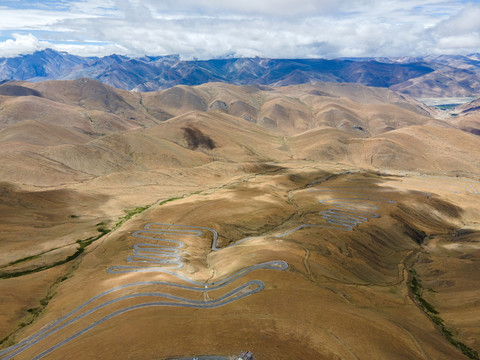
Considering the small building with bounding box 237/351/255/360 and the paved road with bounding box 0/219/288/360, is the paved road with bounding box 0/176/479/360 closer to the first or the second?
the paved road with bounding box 0/219/288/360

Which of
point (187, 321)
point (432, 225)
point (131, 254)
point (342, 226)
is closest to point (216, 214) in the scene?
point (131, 254)

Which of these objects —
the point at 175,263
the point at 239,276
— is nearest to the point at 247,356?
the point at 239,276

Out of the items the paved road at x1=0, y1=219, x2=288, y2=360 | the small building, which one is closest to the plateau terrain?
the paved road at x1=0, y1=219, x2=288, y2=360

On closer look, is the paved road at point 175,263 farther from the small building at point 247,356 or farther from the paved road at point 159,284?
the small building at point 247,356

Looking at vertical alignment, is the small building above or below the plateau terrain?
above

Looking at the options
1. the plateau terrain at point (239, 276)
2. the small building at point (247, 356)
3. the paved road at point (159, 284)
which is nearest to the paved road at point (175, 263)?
the paved road at point (159, 284)

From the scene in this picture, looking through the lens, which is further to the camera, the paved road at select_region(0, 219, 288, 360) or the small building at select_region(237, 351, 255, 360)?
the paved road at select_region(0, 219, 288, 360)

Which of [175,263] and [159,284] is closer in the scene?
[159,284]

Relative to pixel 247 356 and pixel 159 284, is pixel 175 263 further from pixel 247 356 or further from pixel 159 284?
pixel 247 356

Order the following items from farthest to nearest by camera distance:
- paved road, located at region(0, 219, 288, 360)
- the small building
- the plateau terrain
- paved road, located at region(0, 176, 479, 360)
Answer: paved road, located at region(0, 176, 479, 360) → paved road, located at region(0, 219, 288, 360) → the plateau terrain → the small building

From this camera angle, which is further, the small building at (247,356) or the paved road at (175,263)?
the paved road at (175,263)

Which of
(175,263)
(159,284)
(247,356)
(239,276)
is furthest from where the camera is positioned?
(175,263)

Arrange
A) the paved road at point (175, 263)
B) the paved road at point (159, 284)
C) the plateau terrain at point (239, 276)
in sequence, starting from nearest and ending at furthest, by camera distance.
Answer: the plateau terrain at point (239, 276) → the paved road at point (159, 284) → the paved road at point (175, 263)

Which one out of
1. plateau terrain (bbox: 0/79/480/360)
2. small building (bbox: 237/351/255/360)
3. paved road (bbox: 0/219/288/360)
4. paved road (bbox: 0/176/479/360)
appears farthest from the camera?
paved road (bbox: 0/176/479/360)
